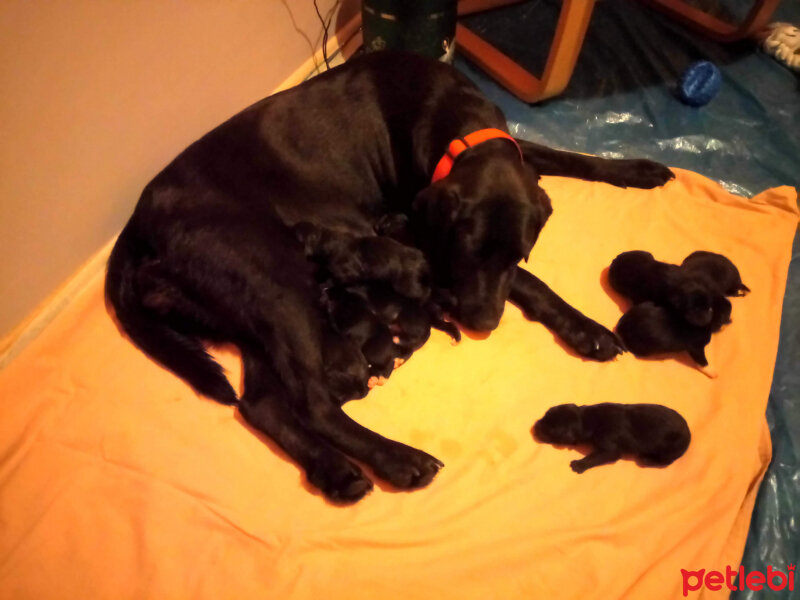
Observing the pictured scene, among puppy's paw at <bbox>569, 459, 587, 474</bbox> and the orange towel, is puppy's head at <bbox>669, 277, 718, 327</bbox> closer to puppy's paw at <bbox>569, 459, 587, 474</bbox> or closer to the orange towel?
the orange towel

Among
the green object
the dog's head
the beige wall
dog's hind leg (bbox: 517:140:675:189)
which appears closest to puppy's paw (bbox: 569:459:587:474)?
the dog's head

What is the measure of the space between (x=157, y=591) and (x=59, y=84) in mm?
1353

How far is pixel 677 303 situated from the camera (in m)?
1.41

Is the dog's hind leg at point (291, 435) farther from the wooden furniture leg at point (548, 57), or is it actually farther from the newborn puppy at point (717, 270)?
the wooden furniture leg at point (548, 57)

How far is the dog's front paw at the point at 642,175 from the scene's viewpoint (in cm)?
196

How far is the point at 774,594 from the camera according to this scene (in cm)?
125

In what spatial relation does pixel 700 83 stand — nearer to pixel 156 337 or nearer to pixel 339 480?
pixel 339 480

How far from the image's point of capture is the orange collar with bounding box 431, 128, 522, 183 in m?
1.50

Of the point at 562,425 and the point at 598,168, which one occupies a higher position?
the point at 598,168

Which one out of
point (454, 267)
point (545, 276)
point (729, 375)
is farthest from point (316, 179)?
point (729, 375)

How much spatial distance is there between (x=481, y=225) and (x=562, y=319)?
0.43 m

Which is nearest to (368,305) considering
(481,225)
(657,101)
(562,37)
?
(481,225)

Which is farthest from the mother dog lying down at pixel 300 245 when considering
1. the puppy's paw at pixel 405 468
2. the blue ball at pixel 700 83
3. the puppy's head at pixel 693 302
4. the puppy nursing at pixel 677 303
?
the blue ball at pixel 700 83

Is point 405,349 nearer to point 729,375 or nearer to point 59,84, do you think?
point 729,375
